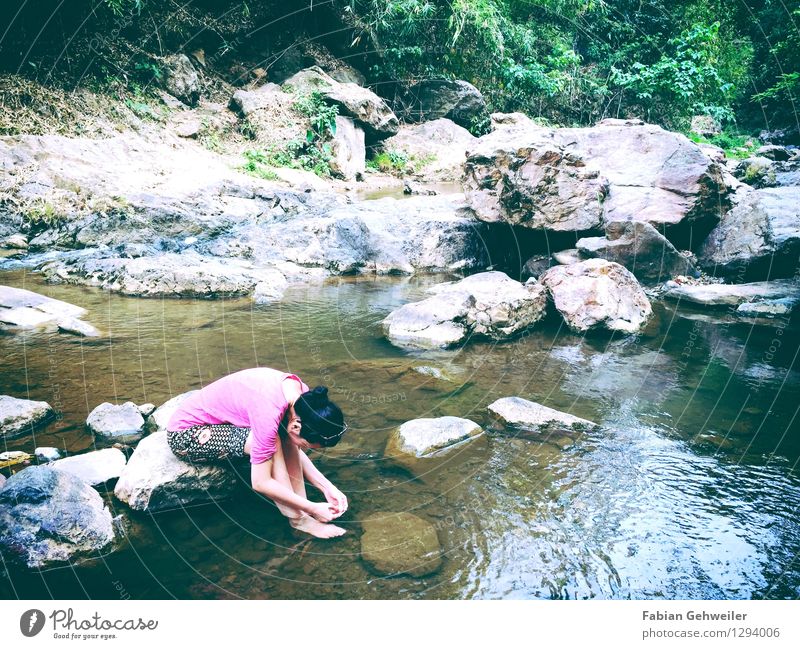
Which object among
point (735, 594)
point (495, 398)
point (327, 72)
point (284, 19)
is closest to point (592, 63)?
point (327, 72)

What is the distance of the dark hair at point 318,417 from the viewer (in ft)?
7.90

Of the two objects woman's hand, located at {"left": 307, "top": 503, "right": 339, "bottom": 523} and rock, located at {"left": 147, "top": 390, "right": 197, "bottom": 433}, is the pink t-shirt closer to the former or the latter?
woman's hand, located at {"left": 307, "top": 503, "right": 339, "bottom": 523}

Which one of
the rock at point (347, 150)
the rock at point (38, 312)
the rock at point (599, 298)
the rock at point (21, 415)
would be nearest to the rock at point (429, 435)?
the rock at point (21, 415)

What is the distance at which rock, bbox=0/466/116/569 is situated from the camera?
229cm

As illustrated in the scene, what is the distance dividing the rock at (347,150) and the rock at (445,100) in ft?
15.0

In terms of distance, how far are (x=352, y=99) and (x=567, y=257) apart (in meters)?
10.2

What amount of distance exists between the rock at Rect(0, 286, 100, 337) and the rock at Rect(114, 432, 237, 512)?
3066 millimetres

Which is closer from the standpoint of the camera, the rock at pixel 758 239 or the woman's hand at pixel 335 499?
the woman's hand at pixel 335 499

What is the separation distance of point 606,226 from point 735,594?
20.1 ft

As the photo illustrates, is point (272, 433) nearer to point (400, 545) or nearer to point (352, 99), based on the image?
point (400, 545)

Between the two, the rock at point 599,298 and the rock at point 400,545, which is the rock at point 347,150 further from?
the rock at point 400,545

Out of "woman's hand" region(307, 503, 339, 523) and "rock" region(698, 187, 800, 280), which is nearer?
"woman's hand" region(307, 503, 339, 523)

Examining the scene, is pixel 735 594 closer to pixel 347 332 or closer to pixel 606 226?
pixel 347 332

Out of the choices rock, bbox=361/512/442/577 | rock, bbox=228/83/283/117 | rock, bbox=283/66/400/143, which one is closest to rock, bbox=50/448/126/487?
rock, bbox=361/512/442/577
